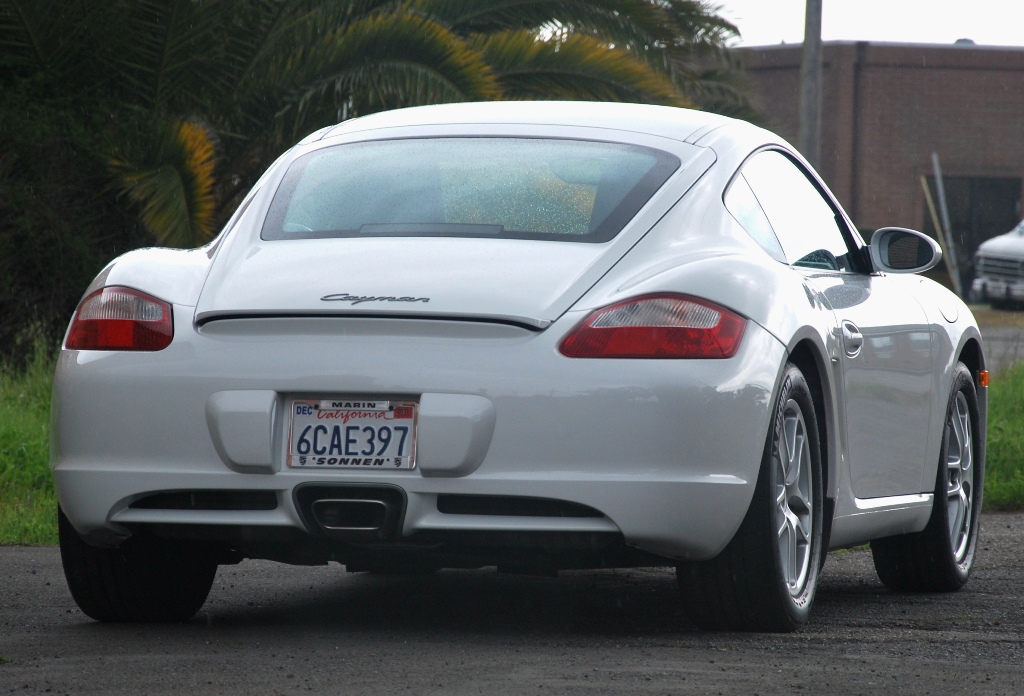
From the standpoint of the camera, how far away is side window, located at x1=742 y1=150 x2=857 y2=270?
5.25m

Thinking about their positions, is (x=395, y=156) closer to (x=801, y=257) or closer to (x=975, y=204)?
(x=801, y=257)

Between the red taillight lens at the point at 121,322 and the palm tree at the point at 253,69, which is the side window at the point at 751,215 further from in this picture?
the palm tree at the point at 253,69

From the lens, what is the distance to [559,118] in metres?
5.21

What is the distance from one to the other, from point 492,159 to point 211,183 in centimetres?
880

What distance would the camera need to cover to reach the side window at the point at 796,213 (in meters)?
5.25

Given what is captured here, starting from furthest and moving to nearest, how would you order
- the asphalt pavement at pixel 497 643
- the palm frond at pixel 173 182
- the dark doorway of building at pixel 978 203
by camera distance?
the dark doorway of building at pixel 978 203
the palm frond at pixel 173 182
the asphalt pavement at pixel 497 643

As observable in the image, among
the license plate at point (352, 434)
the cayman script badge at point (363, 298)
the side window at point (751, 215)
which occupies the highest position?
the side window at point (751, 215)

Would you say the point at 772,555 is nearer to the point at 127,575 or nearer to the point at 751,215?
the point at 751,215

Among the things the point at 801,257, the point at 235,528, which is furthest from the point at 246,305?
the point at 801,257

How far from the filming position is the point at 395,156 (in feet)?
16.6

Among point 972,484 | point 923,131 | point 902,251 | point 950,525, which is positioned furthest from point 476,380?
point 923,131

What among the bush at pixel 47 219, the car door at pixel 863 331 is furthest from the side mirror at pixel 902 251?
the bush at pixel 47 219

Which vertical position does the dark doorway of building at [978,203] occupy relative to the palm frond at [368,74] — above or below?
below

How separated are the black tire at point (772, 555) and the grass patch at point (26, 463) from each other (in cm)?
387
